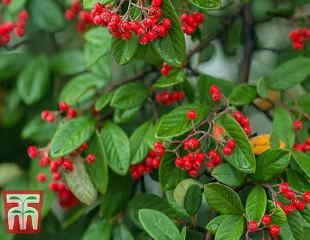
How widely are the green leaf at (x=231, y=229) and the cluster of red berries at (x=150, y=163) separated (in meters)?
0.18

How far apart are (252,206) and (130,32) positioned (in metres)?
0.36

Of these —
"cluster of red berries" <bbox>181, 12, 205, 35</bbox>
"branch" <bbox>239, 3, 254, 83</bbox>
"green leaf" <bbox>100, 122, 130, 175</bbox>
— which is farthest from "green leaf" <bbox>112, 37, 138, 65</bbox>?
"branch" <bbox>239, 3, 254, 83</bbox>

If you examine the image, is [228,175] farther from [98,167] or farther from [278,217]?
[98,167]

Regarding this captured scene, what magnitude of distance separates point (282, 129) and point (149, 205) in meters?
0.30

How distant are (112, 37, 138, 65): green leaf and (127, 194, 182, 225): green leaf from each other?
29cm

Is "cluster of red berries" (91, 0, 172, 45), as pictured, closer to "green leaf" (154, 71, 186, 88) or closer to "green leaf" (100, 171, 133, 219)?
"green leaf" (154, 71, 186, 88)

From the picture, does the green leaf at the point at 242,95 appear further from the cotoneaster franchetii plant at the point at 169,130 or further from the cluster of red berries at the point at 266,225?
the cluster of red berries at the point at 266,225

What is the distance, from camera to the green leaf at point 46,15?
175cm

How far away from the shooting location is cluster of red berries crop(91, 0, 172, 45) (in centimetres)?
116

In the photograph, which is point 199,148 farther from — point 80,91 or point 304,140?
point 80,91

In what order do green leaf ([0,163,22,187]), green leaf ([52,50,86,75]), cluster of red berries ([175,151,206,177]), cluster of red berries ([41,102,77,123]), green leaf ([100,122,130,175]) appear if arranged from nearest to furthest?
cluster of red berries ([175,151,206,177])
green leaf ([100,122,130,175])
cluster of red berries ([41,102,77,123])
green leaf ([52,50,86,75])
green leaf ([0,163,22,187])

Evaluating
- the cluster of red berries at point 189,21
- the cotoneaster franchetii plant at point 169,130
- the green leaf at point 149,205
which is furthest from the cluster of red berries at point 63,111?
the cluster of red berries at point 189,21

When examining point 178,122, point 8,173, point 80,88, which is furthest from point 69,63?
point 178,122

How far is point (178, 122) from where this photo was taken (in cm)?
126
